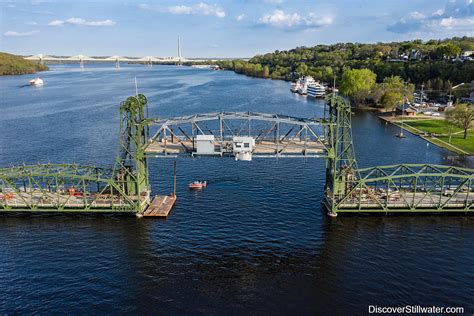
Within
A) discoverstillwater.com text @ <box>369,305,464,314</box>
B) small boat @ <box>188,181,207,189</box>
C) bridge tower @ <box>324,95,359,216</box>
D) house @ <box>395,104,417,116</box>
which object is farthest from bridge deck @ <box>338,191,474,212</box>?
house @ <box>395,104,417,116</box>

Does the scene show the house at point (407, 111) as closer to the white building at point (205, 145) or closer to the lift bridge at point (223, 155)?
the lift bridge at point (223, 155)

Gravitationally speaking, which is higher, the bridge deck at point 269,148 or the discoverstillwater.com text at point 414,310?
the bridge deck at point 269,148

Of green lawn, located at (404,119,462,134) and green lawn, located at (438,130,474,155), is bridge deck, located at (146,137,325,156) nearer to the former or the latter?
green lawn, located at (438,130,474,155)

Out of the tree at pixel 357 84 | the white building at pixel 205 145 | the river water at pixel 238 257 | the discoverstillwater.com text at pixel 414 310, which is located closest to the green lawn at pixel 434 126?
the tree at pixel 357 84

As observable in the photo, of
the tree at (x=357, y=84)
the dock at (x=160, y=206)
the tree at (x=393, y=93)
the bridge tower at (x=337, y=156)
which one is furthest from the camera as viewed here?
the tree at (x=357, y=84)

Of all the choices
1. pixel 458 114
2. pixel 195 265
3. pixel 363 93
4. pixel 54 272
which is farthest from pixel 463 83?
pixel 54 272

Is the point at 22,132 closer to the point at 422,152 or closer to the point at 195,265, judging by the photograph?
the point at 195,265

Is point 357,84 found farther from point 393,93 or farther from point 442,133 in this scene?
point 442,133
